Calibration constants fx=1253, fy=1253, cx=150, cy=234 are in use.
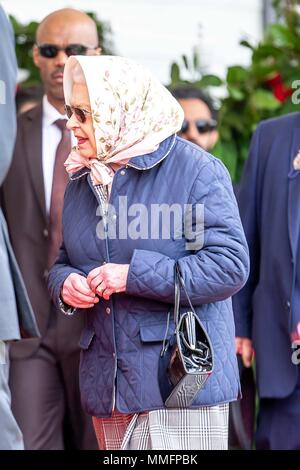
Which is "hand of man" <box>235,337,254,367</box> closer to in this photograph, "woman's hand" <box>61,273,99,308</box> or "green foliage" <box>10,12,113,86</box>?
"woman's hand" <box>61,273,99,308</box>

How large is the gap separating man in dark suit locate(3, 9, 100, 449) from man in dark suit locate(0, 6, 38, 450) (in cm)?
87

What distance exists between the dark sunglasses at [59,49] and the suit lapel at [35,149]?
24cm

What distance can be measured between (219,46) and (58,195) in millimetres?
A: 4202

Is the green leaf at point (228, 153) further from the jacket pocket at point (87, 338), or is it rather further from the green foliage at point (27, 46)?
the jacket pocket at point (87, 338)

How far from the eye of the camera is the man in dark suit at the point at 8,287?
171 inches

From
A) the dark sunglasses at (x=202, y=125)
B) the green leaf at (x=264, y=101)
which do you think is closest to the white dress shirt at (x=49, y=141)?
the dark sunglasses at (x=202, y=125)

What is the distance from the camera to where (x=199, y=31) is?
346 inches

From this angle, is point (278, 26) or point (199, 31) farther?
point (199, 31)

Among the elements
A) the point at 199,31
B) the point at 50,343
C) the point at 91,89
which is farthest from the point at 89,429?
the point at 199,31

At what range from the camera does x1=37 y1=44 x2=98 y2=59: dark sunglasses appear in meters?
5.68

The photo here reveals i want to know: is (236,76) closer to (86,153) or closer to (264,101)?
(264,101)

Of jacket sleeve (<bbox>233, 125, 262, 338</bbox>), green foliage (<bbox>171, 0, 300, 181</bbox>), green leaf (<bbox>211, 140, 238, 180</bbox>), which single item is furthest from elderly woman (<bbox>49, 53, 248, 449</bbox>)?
green foliage (<bbox>171, 0, 300, 181</bbox>)
